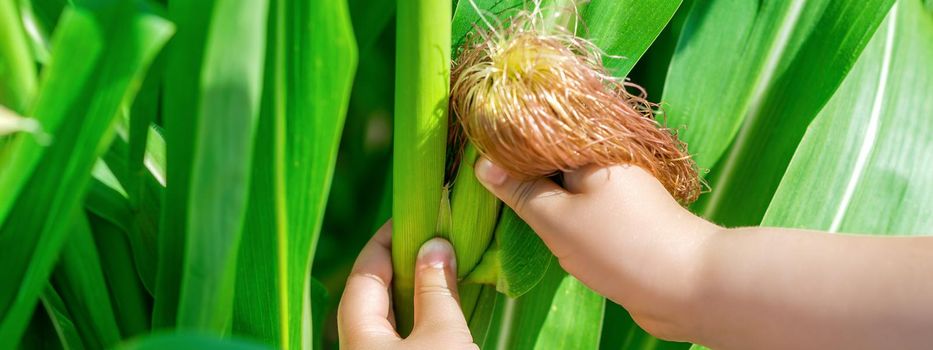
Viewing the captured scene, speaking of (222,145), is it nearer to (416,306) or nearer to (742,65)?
(416,306)

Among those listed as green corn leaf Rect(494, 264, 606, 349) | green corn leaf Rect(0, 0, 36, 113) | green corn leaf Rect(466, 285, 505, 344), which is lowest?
green corn leaf Rect(494, 264, 606, 349)

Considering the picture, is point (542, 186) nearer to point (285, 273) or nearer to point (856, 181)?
point (285, 273)

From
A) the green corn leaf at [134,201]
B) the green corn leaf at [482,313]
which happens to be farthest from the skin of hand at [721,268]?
the green corn leaf at [134,201]

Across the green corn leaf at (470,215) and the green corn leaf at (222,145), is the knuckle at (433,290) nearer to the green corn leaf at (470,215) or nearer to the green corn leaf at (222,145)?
the green corn leaf at (470,215)

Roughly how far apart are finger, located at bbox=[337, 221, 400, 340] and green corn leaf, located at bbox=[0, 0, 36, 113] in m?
0.23

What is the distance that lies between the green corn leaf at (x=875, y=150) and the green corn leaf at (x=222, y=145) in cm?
43

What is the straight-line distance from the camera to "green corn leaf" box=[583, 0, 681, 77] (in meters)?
0.54

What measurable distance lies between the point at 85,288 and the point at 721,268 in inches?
14.9

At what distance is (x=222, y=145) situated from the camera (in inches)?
12.0

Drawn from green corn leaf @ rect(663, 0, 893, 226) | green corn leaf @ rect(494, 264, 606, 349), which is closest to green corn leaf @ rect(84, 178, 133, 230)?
green corn leaf @ rect(494, 264, 606, 349)

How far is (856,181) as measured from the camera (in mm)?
622

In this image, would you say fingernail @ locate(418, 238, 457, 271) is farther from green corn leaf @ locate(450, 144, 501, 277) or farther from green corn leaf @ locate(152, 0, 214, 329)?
green corn leaf @ locate(152, 0, 214, 329)

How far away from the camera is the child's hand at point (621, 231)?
45 centimetres

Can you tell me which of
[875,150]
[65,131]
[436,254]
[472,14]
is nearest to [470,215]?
[436,254]
